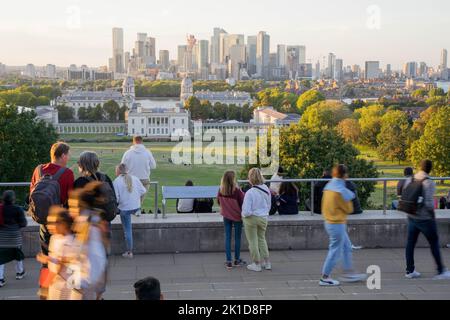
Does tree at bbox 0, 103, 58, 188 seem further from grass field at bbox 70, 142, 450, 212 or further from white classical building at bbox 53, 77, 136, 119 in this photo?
white classical building at bbox 53, 77, 136, 119

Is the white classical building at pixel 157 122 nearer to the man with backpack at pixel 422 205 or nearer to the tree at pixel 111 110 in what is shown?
the tree at pixel 111 110

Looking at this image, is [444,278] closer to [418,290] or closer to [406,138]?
[418,290]

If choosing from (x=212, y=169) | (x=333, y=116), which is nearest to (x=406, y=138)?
(x=212, y=169)

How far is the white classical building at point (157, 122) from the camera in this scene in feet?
405

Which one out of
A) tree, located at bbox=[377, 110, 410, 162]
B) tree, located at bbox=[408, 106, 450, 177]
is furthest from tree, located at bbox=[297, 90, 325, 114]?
tree, located at bbox=[408, 106, 450, 177]

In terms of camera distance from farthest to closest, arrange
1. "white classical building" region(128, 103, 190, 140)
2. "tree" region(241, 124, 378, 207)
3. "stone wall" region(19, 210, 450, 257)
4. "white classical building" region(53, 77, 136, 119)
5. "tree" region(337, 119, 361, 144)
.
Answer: "white classical building" region(53, 77, 136, 119), "white classical building" region(128, 103, 190, 140), "tree" region(337, 119, 361, 144), "tree" region(241, 124, 378, 207), "stone wall" region(19, 210, 450, 257)

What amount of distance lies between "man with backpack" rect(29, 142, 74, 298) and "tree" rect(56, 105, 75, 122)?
14282 centimetres

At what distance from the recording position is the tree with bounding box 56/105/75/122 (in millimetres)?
144750

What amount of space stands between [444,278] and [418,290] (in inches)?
21.9

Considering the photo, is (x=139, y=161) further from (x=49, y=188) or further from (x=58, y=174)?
(x=49, y=188)
